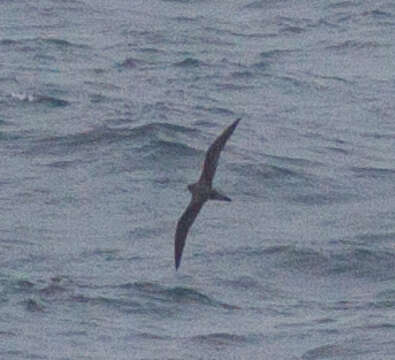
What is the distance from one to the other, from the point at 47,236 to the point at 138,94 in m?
7.88

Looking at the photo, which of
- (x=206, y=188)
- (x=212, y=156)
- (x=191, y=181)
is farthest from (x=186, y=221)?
(x=191, y=181)

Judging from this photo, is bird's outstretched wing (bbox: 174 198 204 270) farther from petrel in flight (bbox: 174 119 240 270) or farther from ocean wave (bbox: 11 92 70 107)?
ocean wave (bbox: 11 92 70 107)

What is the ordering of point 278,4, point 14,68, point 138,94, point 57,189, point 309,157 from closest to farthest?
point 57,189
point 309,157
point 138,94
point 14,68
point 278,4

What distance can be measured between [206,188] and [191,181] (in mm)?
9986

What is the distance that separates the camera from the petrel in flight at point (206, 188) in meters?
14.2

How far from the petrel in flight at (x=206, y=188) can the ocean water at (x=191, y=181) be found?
8.79 ft

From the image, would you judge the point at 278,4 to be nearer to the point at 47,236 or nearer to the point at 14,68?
the point at 14,68

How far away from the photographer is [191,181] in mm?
24672

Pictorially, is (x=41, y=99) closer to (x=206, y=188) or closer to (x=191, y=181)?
(x=191, y=181)

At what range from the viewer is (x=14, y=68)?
31.3 metres

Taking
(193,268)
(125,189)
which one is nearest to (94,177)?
(125,189)

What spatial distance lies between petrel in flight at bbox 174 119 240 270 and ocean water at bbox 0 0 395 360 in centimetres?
268

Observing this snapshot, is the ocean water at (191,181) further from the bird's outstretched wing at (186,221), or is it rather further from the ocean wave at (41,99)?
the bird's outstretched wing at (186,221)

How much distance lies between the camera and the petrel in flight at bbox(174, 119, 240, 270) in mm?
14156
